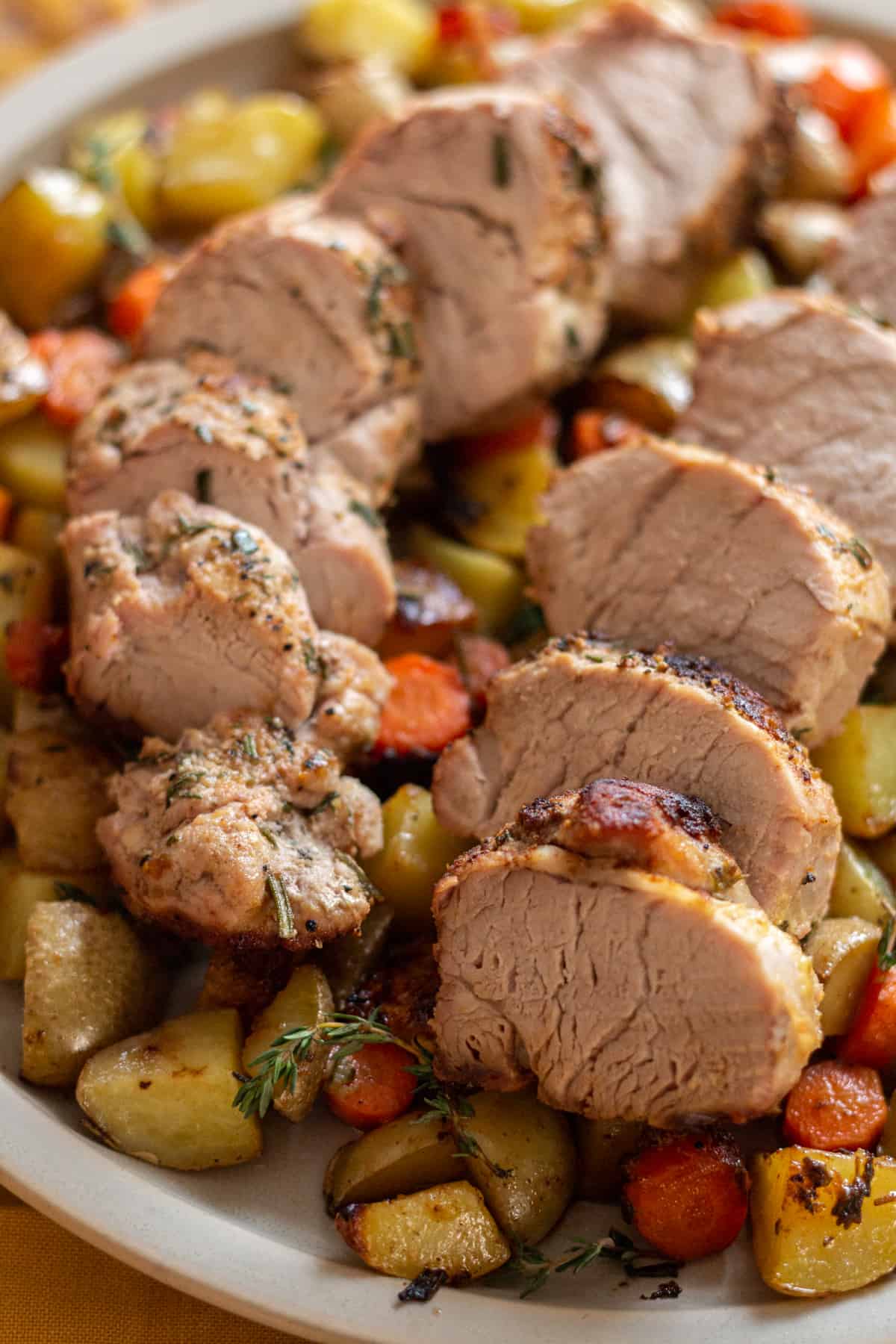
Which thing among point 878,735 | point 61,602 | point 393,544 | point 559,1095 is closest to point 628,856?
point 559,1095

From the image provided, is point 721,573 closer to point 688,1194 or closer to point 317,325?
point 317,325

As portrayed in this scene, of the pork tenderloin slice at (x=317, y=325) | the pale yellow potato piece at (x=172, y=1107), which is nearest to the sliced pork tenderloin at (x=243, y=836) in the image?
the pale yellow potato piece at (x=172, y=1107)

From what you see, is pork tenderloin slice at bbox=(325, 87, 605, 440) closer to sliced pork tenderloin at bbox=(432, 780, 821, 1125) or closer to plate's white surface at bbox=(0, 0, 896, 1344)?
sliced pork tenderloin at bbox=(432, 780, 821, 1125)

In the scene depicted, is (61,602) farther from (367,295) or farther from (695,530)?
(695,530)

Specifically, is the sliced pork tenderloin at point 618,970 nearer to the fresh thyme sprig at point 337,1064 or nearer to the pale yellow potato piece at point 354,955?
the fresh thyme sprig at point 337,1064

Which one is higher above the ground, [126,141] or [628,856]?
[126,141]
